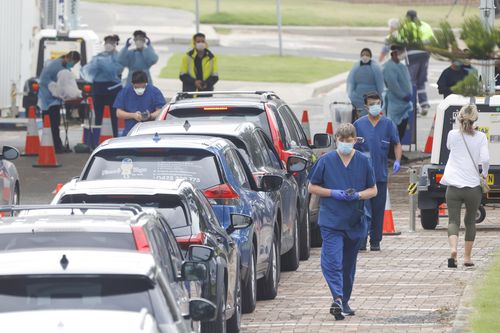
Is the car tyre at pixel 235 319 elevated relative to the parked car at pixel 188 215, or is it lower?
lower

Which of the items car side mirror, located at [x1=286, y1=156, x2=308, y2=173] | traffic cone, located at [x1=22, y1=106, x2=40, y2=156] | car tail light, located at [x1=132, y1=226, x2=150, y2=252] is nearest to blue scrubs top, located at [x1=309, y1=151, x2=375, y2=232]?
car side mirror, located at [x1=286, y1=156, x2=308, y2=173]

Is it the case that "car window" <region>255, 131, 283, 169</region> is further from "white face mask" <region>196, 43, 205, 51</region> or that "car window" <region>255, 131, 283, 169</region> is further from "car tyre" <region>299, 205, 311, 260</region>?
"white face mask" <region>196, 43, 205, 51</region>

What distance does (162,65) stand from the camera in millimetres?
47219

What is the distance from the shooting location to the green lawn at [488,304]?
12.4 meters

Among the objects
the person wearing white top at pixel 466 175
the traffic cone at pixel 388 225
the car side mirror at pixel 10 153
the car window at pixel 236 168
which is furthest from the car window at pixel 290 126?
the car window at pixel 236 168

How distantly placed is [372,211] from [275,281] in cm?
332

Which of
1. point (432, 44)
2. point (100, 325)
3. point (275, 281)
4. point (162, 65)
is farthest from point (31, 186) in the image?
point (162, 65)

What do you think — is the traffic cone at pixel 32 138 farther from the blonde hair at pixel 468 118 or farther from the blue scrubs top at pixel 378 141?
the blonde hair at pixel 468 118

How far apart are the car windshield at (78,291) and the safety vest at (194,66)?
1913 centimetres

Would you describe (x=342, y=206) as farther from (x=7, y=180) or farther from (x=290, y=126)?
(x=7, y=180)

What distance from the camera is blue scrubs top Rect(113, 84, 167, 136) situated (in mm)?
22062

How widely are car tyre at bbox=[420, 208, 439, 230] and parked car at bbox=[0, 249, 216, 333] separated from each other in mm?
12456

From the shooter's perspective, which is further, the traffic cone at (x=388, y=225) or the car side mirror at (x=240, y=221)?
the traffic cone at (x=388, y=225)

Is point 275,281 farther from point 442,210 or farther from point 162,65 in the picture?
point 162,65
